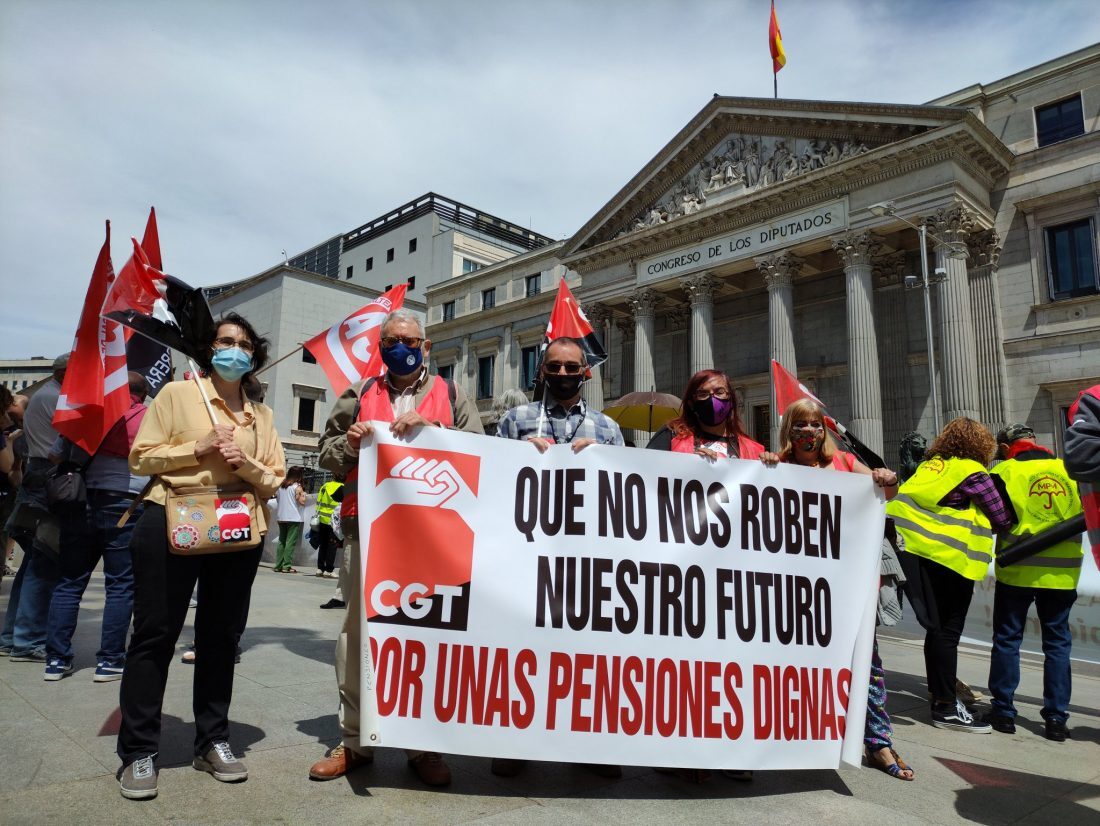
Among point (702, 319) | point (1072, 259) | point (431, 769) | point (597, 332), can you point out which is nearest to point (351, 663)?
point (431, 769)

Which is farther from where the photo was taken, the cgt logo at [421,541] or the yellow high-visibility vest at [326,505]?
the yellow high-visibility vest at [326,505]

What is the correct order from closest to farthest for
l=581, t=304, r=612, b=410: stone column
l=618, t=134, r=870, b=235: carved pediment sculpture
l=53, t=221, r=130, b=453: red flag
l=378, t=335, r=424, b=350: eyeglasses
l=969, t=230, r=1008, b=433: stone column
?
l=378, t=335, r=424, b=350: eyeglasses, l=53, t=221, r=130, b=453: red flag, l=969, t=230, r=1008, b=433: stone column, l=618, t=134, r=870, b=235: carved pediment sculpture, l=581, t=304, r=612, b=410: stone column

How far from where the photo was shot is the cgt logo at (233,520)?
126 inches

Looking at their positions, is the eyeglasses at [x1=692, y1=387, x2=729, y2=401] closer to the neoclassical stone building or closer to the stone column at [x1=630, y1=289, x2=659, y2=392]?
the neoclassical stone building

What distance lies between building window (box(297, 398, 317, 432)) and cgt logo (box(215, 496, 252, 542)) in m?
43.3

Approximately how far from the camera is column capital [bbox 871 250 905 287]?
25016mm

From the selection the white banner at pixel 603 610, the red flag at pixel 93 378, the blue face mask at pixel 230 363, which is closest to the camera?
the white banner at pixel 603 610

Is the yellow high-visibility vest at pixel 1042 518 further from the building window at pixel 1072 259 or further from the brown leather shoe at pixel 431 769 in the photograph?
the building window at pixel 1072 259

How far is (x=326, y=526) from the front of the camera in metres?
13.8

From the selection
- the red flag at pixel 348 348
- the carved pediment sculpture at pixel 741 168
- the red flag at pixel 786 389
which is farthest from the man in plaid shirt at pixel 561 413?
the carved pediment sculpture at pixel 741 168

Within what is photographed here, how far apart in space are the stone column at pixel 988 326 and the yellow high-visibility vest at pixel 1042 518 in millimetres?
18393

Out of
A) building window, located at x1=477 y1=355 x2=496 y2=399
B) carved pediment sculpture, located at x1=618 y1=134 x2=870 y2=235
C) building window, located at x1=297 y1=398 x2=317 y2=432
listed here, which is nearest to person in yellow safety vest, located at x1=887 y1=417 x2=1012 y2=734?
carved pediment sculpture, located at x1=618 y1=134 x2=870 y2=235

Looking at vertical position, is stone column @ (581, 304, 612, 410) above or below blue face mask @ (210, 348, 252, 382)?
above

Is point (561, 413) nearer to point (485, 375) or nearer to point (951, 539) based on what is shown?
point (951, 539)
